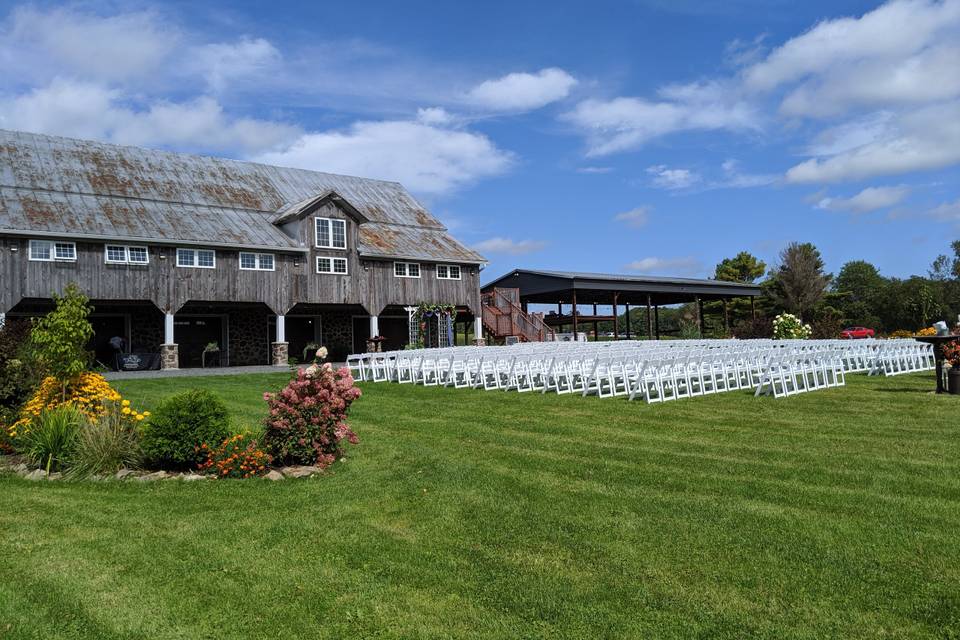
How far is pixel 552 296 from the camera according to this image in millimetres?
36406

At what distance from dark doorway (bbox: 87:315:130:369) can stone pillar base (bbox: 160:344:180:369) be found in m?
1.95

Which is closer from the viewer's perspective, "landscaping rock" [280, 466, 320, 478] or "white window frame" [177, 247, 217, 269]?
"landscaping rock" [280, 466, 320, 478]

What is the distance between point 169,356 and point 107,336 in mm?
3319

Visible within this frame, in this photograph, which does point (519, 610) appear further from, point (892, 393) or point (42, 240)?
point (42, 240)

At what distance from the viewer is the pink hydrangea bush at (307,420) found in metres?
7.23

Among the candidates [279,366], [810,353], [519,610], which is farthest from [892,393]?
[279,366]

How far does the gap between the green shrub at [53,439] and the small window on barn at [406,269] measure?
20646 millimetres

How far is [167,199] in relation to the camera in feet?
83.8

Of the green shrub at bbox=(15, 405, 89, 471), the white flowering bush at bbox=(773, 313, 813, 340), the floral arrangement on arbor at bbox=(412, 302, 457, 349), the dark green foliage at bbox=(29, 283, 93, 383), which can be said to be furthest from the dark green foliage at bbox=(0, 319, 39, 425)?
the white flowering bush at bbox=(773, 313, 813, 340)

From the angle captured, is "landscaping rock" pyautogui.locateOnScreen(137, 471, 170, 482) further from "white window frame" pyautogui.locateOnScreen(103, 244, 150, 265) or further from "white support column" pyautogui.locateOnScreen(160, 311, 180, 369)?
"white window frame" pyautogui.locateOnScreen(103, 244, 150, 265)

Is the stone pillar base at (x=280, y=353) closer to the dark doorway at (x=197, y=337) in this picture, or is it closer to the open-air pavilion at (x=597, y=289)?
the dark doorway at (x=197, y=337)

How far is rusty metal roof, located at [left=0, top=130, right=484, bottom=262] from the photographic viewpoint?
22.4 m

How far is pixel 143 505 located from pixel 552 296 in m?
31.2

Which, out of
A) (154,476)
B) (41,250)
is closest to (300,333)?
(41,250)
